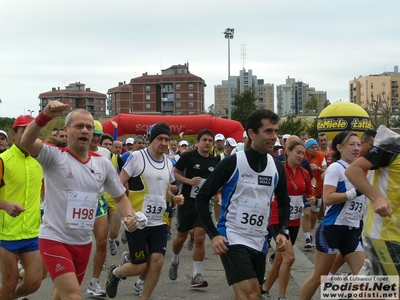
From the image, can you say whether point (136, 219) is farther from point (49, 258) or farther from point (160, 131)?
point (160, 131)

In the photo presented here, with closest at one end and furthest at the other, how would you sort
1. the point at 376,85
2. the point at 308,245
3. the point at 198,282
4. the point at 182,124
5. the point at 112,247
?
the point at 198,282
the point at 112,247
the point at 308,245
the point at 182,124
the point at 376,85

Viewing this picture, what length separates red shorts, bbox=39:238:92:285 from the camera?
518cm

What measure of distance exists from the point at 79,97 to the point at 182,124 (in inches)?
5433

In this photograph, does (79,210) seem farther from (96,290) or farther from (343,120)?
(343,120)

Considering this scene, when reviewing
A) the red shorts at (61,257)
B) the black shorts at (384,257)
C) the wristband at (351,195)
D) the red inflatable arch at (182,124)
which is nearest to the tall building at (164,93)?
the red inflatable arch at (182,124)

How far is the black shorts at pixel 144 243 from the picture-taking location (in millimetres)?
7381

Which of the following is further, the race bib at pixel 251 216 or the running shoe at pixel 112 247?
the running shoe at pixel 112 247

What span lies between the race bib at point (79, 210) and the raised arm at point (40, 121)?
2.02 ft

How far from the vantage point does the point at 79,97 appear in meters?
161

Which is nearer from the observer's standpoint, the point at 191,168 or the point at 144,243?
the point at 144,243

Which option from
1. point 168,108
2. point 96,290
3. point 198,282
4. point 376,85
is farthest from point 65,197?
point 376,85

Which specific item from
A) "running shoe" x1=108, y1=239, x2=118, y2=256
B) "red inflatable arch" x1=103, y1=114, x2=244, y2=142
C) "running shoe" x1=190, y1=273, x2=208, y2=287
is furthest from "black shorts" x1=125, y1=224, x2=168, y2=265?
"red inflatable arch" x1=103, y1=114, x2=244, y2=142

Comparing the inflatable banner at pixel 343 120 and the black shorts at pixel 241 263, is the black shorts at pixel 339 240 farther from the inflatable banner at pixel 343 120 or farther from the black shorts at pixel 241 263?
the inflatable banner at pixel 343 120

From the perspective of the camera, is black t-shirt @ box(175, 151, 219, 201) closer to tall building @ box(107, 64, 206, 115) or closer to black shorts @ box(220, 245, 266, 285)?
black shorts @ box(220, 245, 266, 285)
